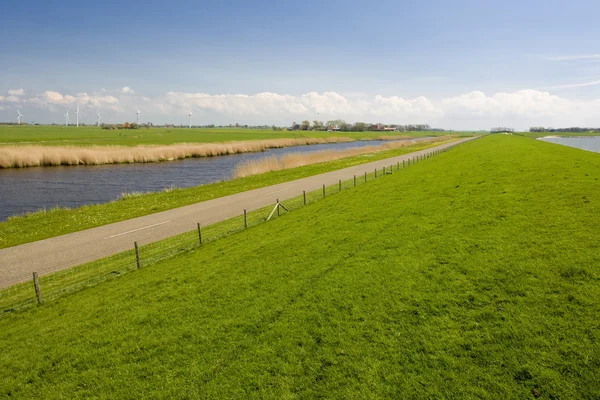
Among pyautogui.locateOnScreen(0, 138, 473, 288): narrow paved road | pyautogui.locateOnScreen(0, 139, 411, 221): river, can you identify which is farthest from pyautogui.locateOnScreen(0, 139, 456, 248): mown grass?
pyautogui.locateOnScreen(0, 139, 411, 221): river

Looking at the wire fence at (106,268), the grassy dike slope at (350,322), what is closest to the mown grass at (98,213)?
the wire fence at (106,268)

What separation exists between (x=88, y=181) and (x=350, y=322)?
44759 mm

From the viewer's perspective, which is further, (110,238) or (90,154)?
(90,154)

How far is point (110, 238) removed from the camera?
1767 cm

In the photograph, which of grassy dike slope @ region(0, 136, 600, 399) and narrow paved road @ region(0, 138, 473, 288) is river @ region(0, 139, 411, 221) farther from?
grassy dike slope @ region(0, 136, 600, 399)

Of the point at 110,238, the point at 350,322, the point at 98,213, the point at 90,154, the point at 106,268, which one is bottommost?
the point at 106,268

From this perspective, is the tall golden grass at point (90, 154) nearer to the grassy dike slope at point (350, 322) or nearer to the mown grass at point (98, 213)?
the mown grass at point (98, 213)

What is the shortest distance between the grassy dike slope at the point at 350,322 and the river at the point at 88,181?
24.6 meters

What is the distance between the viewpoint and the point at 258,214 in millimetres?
21688

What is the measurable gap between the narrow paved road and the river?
45.5 feet

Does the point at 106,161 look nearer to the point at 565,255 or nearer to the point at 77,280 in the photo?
the point at 77,280

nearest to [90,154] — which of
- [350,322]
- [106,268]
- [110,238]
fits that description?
[110,238]

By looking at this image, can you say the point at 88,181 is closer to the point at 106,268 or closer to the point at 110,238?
the point at 110,238

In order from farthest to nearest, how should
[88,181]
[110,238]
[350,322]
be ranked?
[88,181] < [110,238] < [350,322]
